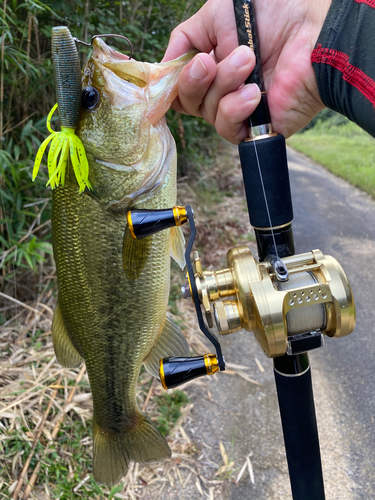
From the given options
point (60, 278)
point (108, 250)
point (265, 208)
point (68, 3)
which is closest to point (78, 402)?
point (60, 278)

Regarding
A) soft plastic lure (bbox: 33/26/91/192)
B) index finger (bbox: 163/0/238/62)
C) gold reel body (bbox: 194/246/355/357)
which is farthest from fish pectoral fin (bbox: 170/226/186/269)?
index finger (bbox: 163/0/238/62)

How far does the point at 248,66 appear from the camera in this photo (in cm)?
111

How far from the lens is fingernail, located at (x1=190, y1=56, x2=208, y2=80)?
46.7 inches

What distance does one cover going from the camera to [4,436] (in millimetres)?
2025

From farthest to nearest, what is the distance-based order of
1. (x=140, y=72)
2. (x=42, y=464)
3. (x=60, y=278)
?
(x=42, y=464)
(x=60, y=278)
(x=140, y=72)

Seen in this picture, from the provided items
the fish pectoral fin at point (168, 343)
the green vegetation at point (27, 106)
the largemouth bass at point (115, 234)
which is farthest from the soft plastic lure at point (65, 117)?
the green vegetation at point (27, 106)

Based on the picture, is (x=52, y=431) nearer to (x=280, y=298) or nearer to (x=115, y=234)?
(x=115, y=234)

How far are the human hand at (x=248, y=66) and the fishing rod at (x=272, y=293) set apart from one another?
0.23ft

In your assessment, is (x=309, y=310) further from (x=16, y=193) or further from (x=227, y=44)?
(x=16, y=193)

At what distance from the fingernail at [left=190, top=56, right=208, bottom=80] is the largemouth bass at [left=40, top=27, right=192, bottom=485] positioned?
0.16 m

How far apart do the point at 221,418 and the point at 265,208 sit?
1.94m

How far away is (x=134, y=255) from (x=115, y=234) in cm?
11

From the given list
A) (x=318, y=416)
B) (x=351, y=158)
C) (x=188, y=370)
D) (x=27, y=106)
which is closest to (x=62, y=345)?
(x=188, y=370)

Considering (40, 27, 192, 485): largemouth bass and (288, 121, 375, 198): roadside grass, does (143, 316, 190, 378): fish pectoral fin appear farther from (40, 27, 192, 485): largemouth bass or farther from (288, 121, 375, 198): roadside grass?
(288, 121, 375, 198): roadside grass
